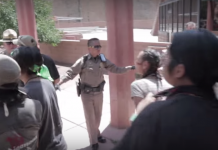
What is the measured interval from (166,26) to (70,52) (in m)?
6.73

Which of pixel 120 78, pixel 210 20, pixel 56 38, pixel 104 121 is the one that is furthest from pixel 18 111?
pixel 210 20

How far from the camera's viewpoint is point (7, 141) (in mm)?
1418

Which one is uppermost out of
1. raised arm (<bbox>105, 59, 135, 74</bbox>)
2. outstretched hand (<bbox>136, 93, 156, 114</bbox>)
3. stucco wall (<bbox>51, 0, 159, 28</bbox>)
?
stucco wall (<bbox>51, 0, 159, 28</bbox>)

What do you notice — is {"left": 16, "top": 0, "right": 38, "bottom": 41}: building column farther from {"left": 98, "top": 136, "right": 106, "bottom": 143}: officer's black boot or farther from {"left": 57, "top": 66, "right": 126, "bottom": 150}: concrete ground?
{"left": 98, "top": 136, "right": 106, "bottom": 143}: officer's black boot

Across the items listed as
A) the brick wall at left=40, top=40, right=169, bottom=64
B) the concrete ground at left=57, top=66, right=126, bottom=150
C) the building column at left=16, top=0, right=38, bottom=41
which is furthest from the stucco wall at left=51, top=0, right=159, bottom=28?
the concrete ground at left=57, top=66, right=126, bottom=150

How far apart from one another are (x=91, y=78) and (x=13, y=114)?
2.16 m

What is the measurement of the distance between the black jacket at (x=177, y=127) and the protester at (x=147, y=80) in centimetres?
134

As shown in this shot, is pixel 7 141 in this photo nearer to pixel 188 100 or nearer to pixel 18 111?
pixel 18 111

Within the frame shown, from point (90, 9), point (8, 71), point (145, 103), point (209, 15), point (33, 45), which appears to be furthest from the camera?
point (90, 9)

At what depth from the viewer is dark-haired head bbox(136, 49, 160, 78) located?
232cm

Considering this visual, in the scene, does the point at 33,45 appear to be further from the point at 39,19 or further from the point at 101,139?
the point at 39,19

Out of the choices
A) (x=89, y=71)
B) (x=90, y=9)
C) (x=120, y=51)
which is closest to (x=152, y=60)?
(x=89, y=71)

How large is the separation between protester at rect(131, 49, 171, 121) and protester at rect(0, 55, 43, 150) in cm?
103

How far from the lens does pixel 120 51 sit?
13.8 feet
